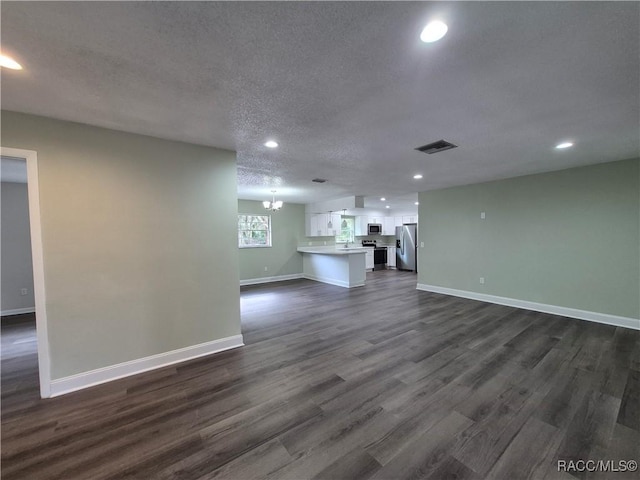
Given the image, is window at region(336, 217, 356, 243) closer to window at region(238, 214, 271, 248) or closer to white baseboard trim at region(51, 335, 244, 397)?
window at region(238, 214, 271, 248)

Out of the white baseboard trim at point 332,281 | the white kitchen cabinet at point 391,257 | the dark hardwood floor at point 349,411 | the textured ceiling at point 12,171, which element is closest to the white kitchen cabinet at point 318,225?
the white baseboard trim at point 332,281

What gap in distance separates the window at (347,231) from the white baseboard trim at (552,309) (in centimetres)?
440

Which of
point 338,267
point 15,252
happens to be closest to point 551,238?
point 338,267

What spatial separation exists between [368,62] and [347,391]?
8.38 feet

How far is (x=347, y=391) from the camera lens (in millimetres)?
2209

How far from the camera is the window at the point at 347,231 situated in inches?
380

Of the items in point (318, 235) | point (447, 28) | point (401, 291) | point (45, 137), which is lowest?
point (401, 291)

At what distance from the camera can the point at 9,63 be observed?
1.50m

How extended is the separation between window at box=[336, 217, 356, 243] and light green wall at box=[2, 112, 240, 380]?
6.79 m

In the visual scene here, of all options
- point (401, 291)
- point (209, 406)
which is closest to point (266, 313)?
point (209, 406)

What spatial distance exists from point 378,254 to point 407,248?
1.51 metres

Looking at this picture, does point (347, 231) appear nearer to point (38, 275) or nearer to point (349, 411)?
point (349, 411)

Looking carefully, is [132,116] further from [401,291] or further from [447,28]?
[401,291]

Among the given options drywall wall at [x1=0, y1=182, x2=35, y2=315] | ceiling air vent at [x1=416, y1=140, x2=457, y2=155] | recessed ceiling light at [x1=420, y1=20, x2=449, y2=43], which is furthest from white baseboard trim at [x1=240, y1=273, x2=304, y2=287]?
recessed ceiling light at [x1=420, y1=20, x2=449, y2=43]
